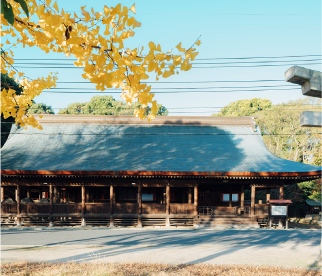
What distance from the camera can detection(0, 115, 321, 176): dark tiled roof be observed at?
1533 cm

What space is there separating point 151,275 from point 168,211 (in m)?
9.35

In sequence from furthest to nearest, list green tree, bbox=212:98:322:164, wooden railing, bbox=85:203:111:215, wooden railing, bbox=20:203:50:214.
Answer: green tree, bbox=212:98:322:164, wooden railing, bbox=85:203:111:215, wooden railing, bbox=20:203:50:214

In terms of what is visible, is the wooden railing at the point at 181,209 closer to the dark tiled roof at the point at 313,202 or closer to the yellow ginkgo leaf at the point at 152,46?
the yellow ginkgo leaf at the point at 152,46

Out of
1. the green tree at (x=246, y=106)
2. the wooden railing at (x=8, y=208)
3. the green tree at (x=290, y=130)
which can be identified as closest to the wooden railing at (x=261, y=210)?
the wooden railing at (x=8, y=208)

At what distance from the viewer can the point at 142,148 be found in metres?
17.6

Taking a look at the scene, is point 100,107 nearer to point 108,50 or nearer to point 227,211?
point 227,211

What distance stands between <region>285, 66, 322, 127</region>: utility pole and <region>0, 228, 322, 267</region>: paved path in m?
4.56

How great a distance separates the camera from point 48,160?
16.0m

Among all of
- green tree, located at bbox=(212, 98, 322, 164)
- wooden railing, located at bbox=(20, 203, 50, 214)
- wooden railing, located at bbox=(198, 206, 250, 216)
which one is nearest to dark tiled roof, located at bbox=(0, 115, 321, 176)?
wooden railing, located at bbox=(20, 203, 50, 214)

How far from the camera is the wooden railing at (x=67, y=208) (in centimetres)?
1533

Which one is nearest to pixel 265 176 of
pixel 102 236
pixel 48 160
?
pixel 102 236

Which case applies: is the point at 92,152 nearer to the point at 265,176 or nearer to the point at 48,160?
the point at 48,160

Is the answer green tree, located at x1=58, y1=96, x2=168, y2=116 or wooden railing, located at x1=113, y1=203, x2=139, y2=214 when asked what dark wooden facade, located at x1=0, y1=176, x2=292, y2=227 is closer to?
wooden railing, located at x1=113, y1=203, x2=139, y2=214

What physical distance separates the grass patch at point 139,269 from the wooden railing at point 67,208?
27.2 ft
